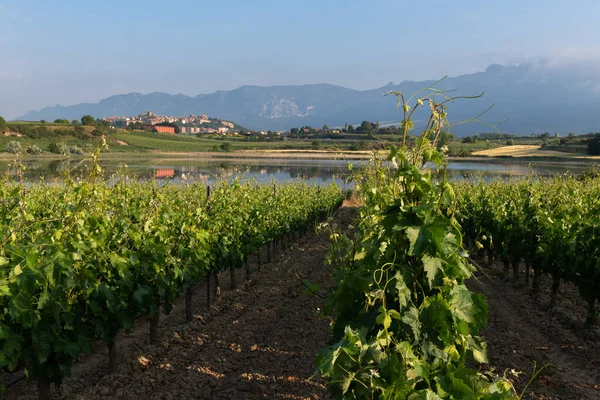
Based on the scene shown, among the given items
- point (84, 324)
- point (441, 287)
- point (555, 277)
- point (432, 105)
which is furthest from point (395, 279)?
point (555, 277)

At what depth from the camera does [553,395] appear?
580 cm

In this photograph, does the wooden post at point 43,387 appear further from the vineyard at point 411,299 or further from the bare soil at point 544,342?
the bare soil at point 544,342

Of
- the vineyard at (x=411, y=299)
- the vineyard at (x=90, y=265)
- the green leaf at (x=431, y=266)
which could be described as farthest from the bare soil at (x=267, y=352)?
the green leaf at (x=431, y=266)

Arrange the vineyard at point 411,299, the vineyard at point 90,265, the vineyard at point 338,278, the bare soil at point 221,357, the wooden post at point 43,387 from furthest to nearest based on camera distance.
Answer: the bare soil at point 221,357
the wooden post at point 43,387
the vineyard at point 90,265
the vineyard at point 338,278
the vineyard at point 411,299

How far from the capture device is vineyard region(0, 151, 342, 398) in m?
4.50

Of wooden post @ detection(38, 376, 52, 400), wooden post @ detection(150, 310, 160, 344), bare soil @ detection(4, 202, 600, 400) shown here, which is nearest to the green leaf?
bare soil @ detection(4, 202, 600, 400)

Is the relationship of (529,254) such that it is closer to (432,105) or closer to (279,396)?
(279,396)

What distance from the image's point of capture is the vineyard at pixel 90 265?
450cm

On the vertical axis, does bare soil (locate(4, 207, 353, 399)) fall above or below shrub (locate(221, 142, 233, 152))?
below

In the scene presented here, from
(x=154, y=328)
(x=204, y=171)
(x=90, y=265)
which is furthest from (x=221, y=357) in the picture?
(x=204, y=171)

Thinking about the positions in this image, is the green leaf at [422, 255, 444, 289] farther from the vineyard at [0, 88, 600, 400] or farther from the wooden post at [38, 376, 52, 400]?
the wooden post at [38, 376, 52, 400]

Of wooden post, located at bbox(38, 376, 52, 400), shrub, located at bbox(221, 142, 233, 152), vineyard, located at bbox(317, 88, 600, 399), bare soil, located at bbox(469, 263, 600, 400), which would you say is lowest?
bare soil, located at bbox(469, 263, 600, 400)

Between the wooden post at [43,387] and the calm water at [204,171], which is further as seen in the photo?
the calm water at [204,171]

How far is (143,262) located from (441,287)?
4.42 m
